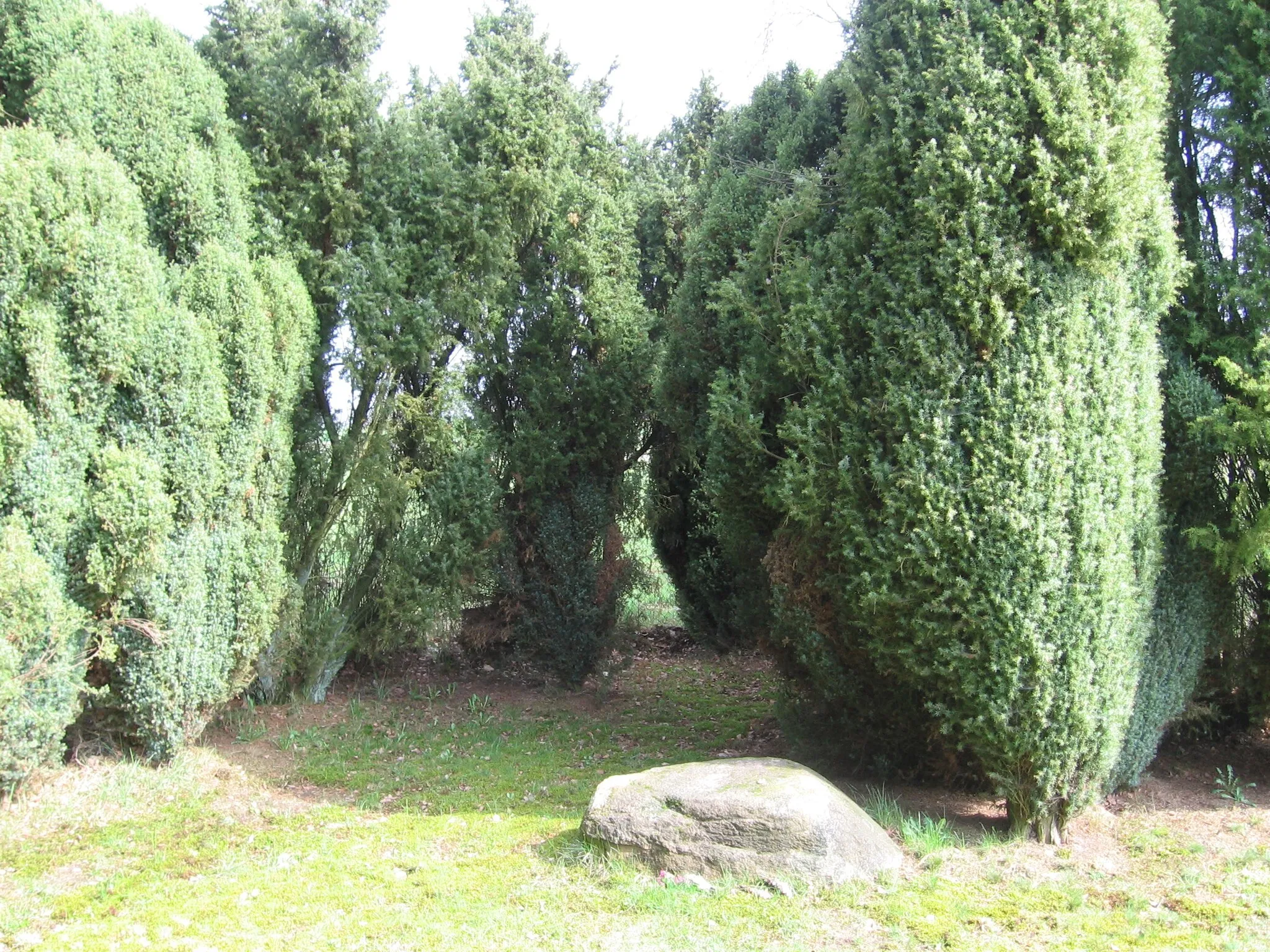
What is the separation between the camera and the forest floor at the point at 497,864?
4047 millimetres

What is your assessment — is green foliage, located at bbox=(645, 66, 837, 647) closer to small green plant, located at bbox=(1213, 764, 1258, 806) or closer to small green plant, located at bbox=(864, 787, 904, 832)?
small green plant, located at bbox=(864, 787, 904, 832)

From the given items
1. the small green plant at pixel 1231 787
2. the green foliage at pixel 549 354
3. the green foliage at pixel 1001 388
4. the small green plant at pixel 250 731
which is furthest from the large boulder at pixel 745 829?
the green foliage at pixel 549 354

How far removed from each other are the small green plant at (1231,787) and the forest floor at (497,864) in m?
0.06

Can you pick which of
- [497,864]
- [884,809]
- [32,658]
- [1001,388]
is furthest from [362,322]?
[884,809]

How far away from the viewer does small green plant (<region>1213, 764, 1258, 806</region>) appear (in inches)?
225

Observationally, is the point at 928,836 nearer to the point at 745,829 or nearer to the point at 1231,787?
the point at 745,829

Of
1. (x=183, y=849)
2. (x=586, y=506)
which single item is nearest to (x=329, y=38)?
(x=586, y=506)

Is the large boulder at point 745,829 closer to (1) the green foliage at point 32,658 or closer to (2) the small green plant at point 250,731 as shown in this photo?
(1) the green foliage at point 32,658

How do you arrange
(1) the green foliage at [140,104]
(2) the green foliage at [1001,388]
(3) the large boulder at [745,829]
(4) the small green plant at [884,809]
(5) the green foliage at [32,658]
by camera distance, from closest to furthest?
(3) the large boulder at [745,829]
(2) the green foliage at [1001,388]
(5) the green foliage at [32,658]
(4) the small green plant at [884,809]
(1) the green foliage at [140,104]

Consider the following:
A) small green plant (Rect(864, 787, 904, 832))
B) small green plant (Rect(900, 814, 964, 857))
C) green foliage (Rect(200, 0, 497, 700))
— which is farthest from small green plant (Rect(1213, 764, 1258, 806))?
green foliage (Rect(200, 0, 497, 700))

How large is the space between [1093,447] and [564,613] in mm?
5113

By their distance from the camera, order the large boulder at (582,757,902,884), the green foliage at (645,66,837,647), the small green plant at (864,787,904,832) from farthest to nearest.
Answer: the green foliage at (645,66,837,647) → the small green plant at (864,787,904,832) → the large boulder at (582,757,902,884)

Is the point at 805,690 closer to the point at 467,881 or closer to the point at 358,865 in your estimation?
the point at 467,881

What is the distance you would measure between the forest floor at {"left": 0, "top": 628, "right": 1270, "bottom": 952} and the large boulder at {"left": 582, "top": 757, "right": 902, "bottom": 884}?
0.40ft
